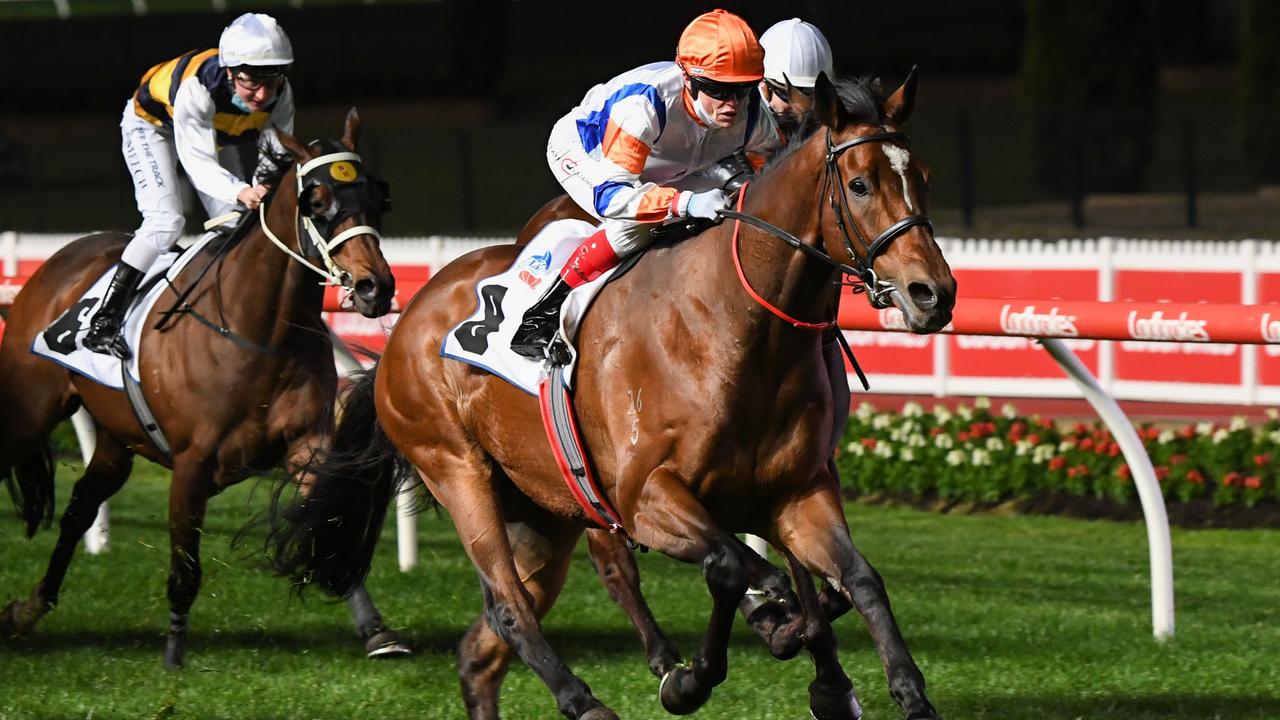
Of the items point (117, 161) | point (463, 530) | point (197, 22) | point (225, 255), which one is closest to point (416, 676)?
point (463, 530)

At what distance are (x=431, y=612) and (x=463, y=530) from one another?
1.77 metres

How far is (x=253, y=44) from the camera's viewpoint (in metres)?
6.10

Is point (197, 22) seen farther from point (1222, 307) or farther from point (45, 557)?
point (1222, 307)

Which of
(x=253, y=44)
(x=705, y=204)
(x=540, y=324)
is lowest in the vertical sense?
(x=540, y=324)

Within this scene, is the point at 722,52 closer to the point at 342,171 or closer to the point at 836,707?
the point at 836,707

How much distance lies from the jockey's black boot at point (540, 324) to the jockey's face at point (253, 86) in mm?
1959

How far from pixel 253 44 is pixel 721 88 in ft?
7.39

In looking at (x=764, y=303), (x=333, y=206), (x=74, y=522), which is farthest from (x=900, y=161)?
(x=74, y=522)

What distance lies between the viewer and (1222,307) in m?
5.07

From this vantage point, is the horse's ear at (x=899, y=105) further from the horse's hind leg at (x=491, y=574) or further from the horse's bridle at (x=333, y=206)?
the horse's bridle at (x=333, y=206)

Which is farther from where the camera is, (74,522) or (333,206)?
(74,522)

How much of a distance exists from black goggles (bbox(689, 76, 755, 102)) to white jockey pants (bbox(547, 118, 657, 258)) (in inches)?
11.6

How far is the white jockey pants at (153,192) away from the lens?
6422 mm

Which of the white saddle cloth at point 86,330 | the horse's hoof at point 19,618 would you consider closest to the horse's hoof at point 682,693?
the white saddle cloth at point 86,330
